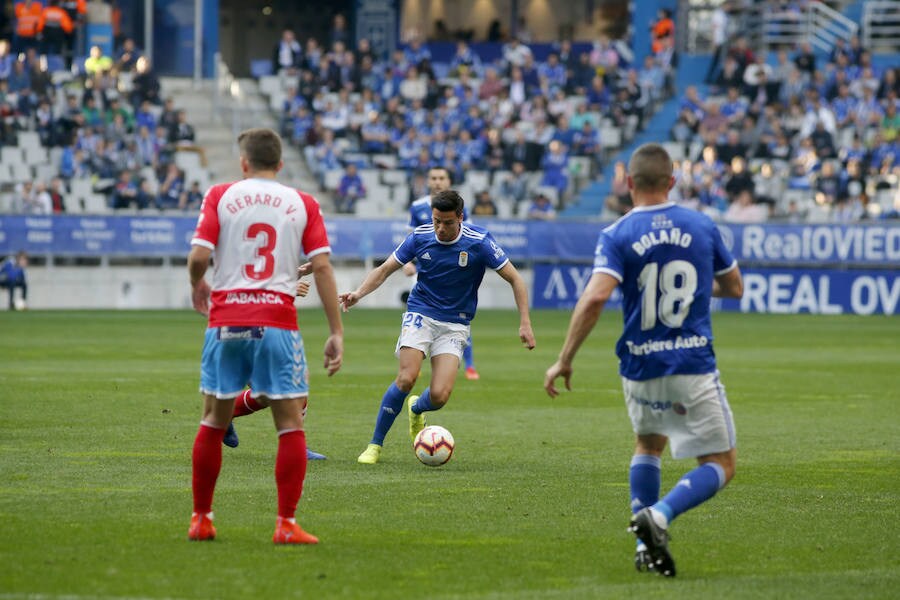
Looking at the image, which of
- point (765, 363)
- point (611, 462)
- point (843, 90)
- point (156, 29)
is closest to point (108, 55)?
point (156, 29)

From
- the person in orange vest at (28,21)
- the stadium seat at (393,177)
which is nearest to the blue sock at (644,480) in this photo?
the stadium seat at (393,177)

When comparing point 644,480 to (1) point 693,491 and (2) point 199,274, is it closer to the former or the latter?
(1) point 693,491

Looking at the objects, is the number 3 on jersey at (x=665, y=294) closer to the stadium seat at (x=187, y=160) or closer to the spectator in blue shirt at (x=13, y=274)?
the spectator in blue shirt at (x=13, y=274)

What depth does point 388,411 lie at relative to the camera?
11.3 metres

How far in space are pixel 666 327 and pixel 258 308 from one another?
1.98 meters

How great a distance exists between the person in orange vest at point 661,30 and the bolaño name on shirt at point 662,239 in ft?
123

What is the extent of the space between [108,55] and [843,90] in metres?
21.1

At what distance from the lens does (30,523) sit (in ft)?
26.7

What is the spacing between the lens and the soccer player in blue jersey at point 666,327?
7.13 m

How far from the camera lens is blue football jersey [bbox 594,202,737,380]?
715cm

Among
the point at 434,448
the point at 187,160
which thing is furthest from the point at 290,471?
the point at 187,160

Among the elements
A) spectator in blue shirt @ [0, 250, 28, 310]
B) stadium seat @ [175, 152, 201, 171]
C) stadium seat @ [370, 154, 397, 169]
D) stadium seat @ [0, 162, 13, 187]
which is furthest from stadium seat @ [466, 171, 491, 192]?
spectator in blue shirt @ [0, 250, 28, 310]

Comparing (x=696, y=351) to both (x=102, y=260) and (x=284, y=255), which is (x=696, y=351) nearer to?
(x=284, y=255)

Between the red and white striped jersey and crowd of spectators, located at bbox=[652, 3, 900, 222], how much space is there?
29312 mm
